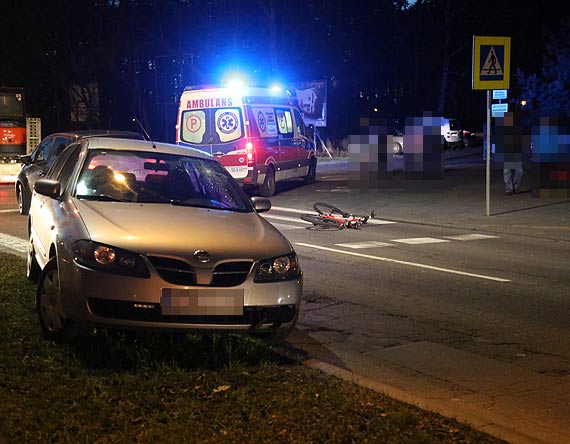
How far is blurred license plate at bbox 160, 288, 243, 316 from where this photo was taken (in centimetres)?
523

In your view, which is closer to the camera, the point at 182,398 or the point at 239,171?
the point at 182,398

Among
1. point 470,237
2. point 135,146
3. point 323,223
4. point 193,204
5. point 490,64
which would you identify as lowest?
point 470,237

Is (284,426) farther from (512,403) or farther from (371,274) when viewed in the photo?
(371,274)

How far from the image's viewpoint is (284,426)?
432 centimetres

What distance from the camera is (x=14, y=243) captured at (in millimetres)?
11477

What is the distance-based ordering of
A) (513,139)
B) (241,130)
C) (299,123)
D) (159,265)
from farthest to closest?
(299,123) < (241,130) < (513,139) < (159,265)

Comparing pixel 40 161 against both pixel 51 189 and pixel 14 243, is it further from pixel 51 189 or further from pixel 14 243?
pixel 51 189

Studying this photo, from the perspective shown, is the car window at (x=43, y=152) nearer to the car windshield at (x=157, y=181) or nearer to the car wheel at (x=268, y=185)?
the car wheel at (x=268, y=185)

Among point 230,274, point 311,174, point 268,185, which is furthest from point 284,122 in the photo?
point 230,274

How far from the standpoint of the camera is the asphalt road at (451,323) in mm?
5199

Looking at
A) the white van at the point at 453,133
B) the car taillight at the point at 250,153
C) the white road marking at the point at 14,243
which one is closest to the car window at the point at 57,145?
the white road marking at the point at 14,243

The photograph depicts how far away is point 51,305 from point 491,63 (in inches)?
430

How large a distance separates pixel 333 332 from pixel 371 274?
2809mm

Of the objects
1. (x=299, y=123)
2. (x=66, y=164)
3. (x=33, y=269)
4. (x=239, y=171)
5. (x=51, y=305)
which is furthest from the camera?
(x=299, y=123)
